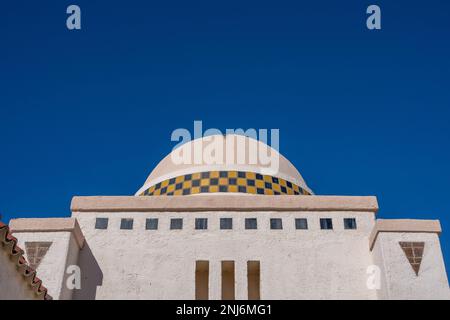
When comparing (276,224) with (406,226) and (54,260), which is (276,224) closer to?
(406,226)

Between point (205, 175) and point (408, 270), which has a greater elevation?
point (205, 175)

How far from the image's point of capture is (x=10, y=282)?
35.6 feet

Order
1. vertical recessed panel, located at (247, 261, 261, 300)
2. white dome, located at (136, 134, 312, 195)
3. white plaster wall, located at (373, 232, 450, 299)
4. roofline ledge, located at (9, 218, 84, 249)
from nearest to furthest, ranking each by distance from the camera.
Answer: white plaster wall, located at (373, 232, 450, 299) < roofline ledge, located at (9, 218, 84, 249) < vertical recessed panel, located at (247, 261, 261, 300) < white dome, located at (136, 134, 312, 195)

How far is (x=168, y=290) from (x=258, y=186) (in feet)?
17.6

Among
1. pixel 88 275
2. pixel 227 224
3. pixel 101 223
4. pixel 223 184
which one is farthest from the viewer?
pixel 223 184

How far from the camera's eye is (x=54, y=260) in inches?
635

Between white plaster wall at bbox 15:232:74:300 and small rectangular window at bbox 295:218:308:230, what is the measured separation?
6365mm

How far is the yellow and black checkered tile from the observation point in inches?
798

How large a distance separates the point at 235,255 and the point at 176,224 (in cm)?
199

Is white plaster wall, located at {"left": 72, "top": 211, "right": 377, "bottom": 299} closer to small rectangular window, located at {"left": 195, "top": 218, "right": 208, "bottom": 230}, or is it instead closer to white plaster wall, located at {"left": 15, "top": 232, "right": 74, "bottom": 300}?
small rectangular window, located at {"left": 195, "top": 218, "right": 208, "bottom": 230}

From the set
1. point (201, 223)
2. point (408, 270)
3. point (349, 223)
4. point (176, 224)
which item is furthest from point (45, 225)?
point (408, 270)

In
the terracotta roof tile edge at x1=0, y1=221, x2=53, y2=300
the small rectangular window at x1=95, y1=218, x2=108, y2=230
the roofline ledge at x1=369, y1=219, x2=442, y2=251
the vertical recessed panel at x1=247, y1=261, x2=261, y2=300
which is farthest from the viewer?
the small rectangular window at x1=95, y1=218, x2=108, y2=230

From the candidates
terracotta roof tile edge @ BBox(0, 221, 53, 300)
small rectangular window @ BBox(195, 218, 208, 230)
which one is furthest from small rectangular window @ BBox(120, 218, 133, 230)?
terracotta roof tile edge @ BBox(0, 221, 53, 300)

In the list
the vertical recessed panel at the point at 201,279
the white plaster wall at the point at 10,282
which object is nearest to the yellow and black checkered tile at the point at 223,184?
the vertical recessed panel at the point at 201,279
